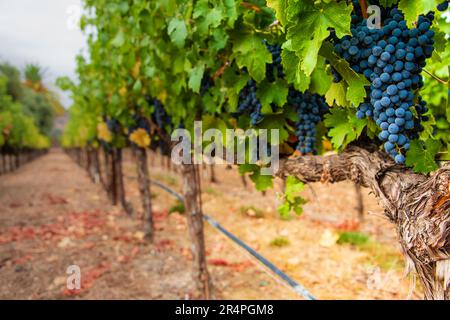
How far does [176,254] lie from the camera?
7.13 m

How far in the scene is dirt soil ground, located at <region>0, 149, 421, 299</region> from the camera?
17.7 ft

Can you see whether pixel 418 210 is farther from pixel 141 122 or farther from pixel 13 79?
pixel 13 79

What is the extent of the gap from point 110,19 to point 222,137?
2959 mm

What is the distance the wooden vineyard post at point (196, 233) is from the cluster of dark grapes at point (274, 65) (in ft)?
9.08

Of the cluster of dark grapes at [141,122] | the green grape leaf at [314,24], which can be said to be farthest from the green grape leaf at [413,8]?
the cluster of dark grapes at [141,122]

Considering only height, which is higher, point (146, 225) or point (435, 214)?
point (435, 214)

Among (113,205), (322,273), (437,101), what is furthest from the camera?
(113,205)

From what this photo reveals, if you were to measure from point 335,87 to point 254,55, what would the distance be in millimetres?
638

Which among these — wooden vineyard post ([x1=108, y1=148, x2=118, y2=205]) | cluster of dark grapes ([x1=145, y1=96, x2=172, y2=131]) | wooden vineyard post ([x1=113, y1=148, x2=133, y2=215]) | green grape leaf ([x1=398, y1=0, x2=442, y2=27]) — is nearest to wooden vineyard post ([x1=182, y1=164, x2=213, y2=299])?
cluster of dark grapes ([x1=145, y1=96, x2=172, y2=131])

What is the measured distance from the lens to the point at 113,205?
39.1ft

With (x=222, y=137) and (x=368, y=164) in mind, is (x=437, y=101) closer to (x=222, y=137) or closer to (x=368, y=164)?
(x=222, y=137)

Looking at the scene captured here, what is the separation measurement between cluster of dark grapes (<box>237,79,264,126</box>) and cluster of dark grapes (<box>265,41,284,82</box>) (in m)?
0.14

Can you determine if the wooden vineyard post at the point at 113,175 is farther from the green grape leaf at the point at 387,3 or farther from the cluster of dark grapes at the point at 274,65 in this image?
the green grape leaf at the point at 387,3
